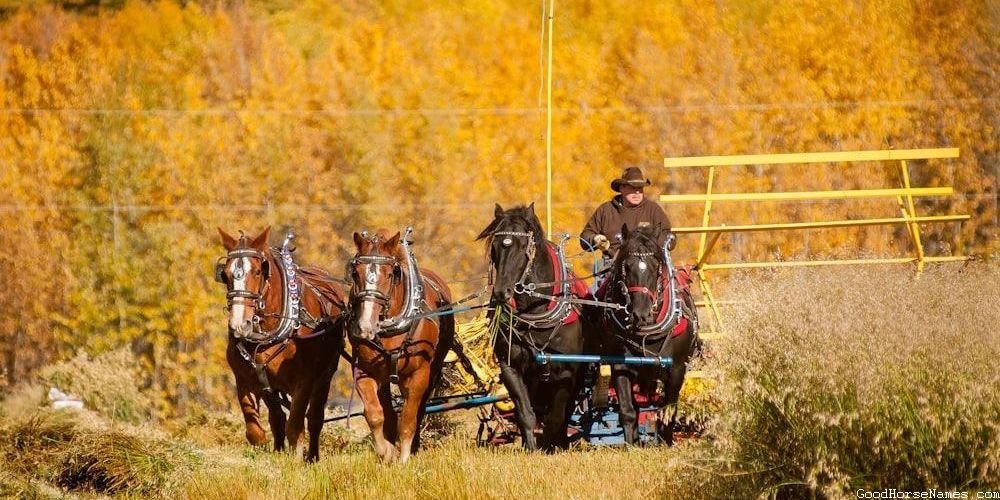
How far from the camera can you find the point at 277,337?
1275 centimetres

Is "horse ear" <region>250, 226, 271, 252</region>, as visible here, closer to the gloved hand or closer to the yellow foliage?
the gloved hand

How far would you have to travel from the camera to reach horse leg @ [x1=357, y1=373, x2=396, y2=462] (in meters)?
12.0

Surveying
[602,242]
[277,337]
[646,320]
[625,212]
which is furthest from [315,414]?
[625,212]

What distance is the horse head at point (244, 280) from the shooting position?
1238 centimetres

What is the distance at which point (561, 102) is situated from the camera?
30.8 m

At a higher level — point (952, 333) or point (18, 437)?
point (952, 333)

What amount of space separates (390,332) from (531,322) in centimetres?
117

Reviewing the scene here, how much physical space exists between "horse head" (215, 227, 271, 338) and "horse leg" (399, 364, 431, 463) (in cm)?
127

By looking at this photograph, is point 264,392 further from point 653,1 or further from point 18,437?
point 653,1

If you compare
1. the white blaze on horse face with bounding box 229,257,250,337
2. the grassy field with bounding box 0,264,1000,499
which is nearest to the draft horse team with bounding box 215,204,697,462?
the white blaze on horse face with bounding box 229,257,250,337

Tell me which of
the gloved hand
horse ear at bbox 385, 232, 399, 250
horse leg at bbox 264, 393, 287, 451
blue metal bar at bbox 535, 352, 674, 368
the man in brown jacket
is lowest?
horse leg at bbox 264, 393, 287, 451

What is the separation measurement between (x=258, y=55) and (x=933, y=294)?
2378 centimetres

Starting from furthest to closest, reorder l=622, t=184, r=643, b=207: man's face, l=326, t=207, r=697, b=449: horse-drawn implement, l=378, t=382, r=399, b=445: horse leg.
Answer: l=622, t=184, r=643, b=207: man's face < l=378, t=382, r=399, b=445: horse leg < l=326, t=207, r=697, b=449: horse-drawn implement

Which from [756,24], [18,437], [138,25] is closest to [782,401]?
[18,437]
